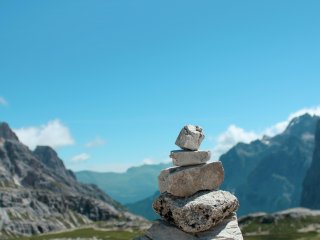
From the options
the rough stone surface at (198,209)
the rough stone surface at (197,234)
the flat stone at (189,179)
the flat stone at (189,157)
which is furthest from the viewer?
the flat stone at (189,157)

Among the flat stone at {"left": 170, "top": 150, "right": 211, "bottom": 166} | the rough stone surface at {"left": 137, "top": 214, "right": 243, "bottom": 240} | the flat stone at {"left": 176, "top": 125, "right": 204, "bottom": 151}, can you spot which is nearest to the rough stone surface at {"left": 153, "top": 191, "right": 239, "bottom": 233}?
the rough stone surface at {"left": 137, "top": 214, "right": 243, "bottom": 240}

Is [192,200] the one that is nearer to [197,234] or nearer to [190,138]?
[197,234]

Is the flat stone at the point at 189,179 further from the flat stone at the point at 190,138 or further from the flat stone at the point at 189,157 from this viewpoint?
the flat stone at the point at 190,138

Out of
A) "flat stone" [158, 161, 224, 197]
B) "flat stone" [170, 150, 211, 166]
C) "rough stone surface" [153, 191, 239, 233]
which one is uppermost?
"flat stone" [170, 150, 211, 166]

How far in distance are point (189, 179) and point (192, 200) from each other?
130 cm

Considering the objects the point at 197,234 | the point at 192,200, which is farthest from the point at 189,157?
the point at 197,234

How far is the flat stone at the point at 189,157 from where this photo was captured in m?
28.7

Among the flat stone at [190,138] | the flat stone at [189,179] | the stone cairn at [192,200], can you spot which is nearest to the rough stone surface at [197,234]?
the stone cairn at [192,200]

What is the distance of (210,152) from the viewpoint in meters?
29.2

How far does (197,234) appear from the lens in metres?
28.2

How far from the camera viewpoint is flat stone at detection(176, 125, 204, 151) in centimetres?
2866

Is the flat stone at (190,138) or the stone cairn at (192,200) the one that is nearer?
the stone cairn at (192,200)

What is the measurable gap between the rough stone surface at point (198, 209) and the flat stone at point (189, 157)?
1.77 m

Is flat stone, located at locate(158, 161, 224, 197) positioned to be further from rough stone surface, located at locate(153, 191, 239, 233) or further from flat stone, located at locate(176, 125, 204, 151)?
flat stone, located at locate(176, 125, 204, 151)
